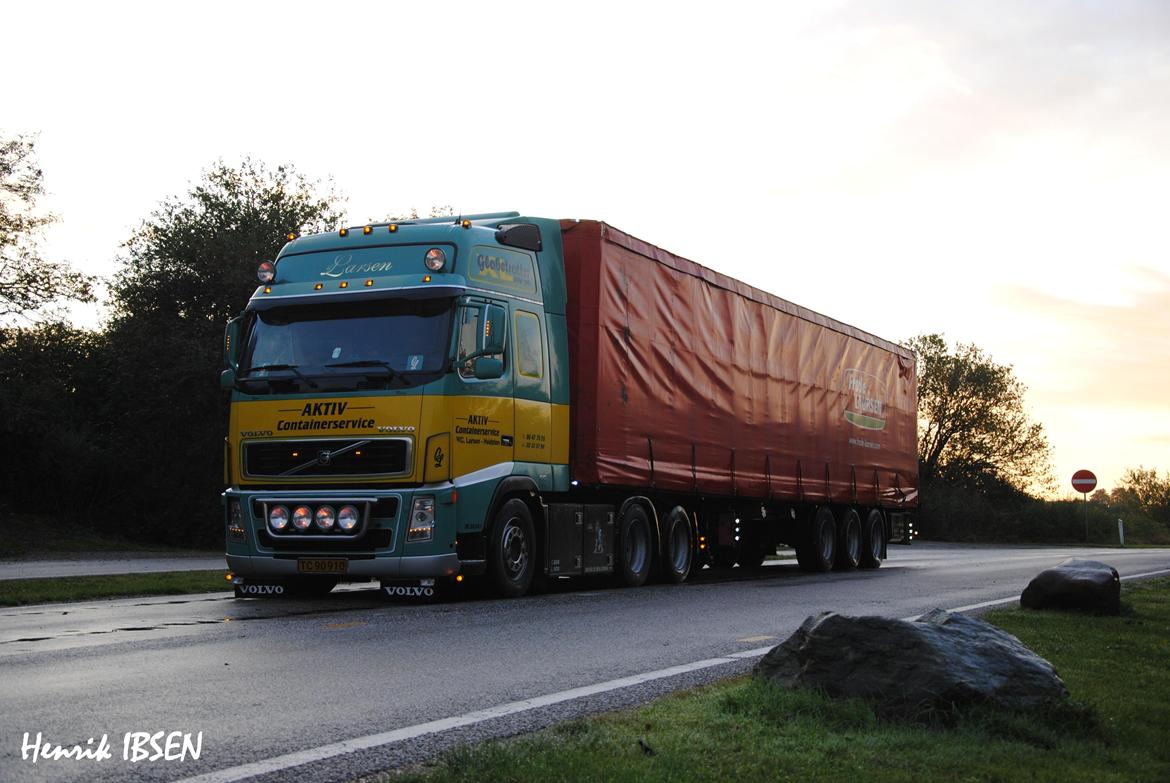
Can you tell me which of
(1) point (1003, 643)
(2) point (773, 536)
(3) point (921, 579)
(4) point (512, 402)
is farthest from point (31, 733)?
(2) point (773, 536)

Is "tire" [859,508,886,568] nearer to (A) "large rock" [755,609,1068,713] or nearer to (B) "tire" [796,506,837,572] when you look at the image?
(B) "tire" [796,506,837,572]

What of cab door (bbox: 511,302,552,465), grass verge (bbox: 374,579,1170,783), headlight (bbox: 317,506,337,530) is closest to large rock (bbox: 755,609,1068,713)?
grass verge (bbox: 374,579,1170,783)

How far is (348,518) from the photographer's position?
1293 centimetres

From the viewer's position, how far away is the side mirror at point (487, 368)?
13.0 m

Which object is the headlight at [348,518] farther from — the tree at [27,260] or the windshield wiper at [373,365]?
the tree at [27,260]

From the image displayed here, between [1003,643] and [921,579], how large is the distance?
45.9 ft

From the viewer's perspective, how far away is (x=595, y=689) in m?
7.50

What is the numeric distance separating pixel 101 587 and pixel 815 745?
11.8 m

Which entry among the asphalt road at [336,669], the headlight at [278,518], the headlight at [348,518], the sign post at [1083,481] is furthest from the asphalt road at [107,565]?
the sign post at [1083,481]

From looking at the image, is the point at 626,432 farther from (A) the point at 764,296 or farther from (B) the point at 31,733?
(B) the point at 31,733

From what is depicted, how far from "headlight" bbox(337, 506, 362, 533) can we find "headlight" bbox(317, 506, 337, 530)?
0.08 meters

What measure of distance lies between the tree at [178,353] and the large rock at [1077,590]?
82.7 ft

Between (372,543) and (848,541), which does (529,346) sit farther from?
(848,541)

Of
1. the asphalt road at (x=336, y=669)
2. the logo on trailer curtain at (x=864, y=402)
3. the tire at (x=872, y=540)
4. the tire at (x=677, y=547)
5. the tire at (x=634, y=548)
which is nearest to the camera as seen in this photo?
the asphalt road at (x=336, y=669)
